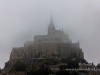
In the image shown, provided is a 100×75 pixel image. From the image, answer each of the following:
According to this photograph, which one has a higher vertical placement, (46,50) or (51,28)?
(51,28)

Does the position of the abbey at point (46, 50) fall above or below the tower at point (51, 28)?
below

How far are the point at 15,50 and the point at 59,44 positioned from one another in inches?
636

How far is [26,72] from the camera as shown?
253ft

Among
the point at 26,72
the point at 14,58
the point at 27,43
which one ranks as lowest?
the point at 26,72

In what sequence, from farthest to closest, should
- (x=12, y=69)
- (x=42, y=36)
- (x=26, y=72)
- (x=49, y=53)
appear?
(x=42, y=36), (x=49, y=53), (x=12, y=69), (x=26, y=72)

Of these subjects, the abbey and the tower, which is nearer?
the abbey

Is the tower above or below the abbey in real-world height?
above

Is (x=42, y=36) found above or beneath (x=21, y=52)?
above

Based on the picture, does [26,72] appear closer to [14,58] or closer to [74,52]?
[14,58]

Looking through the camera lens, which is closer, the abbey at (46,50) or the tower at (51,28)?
the abbey at (46,50)

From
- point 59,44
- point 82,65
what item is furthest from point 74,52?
point 82,65

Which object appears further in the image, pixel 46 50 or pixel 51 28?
pixel 51 28

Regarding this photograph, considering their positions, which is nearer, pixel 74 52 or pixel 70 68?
pixel 70 68

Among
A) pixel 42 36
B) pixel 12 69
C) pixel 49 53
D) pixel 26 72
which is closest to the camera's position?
pixel 26 72
